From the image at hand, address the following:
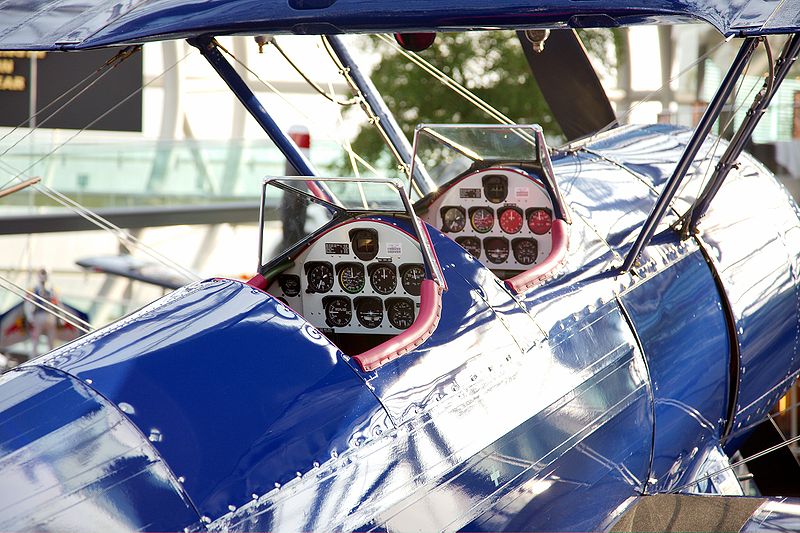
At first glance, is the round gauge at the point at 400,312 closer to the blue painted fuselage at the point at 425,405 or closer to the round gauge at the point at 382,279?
the round gauge at the point at 382,279

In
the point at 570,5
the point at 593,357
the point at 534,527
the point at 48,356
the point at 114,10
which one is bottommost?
the point at 534,527

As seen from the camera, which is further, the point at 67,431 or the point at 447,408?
the point at 447,408

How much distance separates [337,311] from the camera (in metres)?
3.88

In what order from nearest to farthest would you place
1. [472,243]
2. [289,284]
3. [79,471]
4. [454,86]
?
1. [79,471]
2. [289,284]
3. [472,243]
4. [454,86]

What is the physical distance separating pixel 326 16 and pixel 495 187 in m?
A: 1.41

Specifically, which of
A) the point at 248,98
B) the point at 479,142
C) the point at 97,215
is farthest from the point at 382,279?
the point at 97,215

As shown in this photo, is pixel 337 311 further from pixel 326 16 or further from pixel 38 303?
pixel 38 303

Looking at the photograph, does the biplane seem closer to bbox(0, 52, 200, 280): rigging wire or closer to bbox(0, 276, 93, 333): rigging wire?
bbox(0, 52, 200, 280): rigging wire

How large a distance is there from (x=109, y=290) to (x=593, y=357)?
1462 cm

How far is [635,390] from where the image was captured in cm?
397

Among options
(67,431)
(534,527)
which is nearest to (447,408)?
(534,527)

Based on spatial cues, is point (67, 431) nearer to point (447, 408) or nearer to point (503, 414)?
point (447, 408)

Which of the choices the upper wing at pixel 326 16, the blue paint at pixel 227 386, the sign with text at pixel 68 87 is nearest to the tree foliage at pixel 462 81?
the sign with text at pixel 68 87

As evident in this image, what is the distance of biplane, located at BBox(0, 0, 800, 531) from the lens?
2.53m
